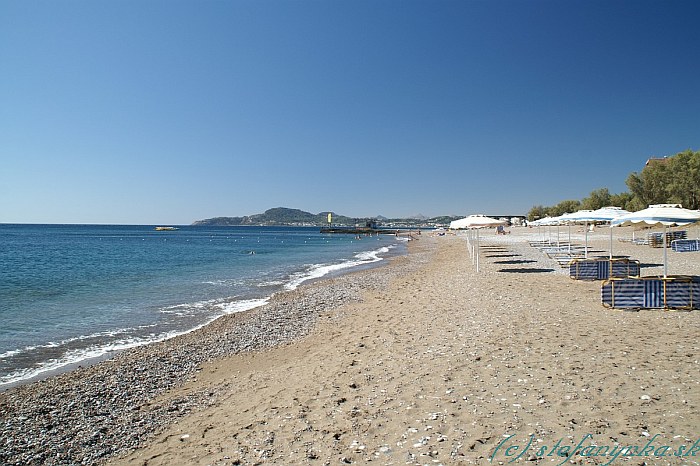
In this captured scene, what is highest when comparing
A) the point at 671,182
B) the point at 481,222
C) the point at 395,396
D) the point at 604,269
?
the point at 671,182

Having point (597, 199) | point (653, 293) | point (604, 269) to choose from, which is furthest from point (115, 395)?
point (597, 199)

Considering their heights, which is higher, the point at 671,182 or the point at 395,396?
the point at 671,182

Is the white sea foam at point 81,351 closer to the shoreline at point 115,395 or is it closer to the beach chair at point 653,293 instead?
the shoreline at point 115,395

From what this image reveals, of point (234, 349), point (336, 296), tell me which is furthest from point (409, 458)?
point (336, 296)

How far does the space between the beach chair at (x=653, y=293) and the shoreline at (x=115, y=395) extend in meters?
7.33

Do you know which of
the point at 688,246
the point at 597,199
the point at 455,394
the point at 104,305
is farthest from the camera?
the point at 597,199

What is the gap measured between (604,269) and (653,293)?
4.93m

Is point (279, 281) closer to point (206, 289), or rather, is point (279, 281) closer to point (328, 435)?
point (206, 289)

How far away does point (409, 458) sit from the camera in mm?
3752

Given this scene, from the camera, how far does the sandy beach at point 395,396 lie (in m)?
3.98

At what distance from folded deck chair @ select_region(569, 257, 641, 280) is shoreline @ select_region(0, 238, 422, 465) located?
9459mm

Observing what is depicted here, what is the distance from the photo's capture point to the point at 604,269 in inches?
543

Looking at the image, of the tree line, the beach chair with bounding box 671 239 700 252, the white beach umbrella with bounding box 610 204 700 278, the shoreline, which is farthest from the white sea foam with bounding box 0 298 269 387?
the tree line

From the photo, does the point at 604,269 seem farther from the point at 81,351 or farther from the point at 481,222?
the point at 81,351
